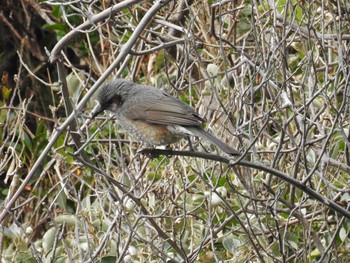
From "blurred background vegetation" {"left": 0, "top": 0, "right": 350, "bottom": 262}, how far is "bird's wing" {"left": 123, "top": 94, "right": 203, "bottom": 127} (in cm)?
15

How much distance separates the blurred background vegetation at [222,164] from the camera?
4.53 m

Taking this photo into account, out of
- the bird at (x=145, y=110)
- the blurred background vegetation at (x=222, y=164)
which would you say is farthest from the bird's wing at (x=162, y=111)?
the blurred background vegetation at (x=222, y=164)

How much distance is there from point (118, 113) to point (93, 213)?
0.85 m

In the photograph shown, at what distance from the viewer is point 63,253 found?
587cm

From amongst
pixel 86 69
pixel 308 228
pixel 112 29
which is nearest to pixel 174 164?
pixel 308 228

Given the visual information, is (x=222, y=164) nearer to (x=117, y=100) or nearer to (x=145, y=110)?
(x=145, y=110)

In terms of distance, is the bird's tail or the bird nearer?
the bird's tail

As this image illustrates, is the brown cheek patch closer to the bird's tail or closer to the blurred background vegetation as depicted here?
the blurred background vegetation

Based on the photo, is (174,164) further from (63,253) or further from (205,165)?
(63,253)

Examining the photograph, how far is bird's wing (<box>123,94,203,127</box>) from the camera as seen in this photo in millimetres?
4993

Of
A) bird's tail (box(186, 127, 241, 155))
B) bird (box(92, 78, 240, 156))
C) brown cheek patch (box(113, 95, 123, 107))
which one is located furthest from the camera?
brown cheek patch (box(113, 95, 123, 107))

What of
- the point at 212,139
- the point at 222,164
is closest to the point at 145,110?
the point at 222,164

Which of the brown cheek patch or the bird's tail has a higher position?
the bird's tail

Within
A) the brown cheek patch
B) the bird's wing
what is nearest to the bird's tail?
the bird's wing
